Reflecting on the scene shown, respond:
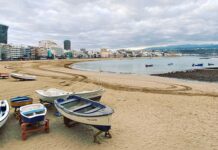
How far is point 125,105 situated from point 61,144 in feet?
20.0

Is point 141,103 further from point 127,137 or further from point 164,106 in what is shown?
point 127,137

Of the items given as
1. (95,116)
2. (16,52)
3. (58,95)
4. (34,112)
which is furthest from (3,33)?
(95,116)

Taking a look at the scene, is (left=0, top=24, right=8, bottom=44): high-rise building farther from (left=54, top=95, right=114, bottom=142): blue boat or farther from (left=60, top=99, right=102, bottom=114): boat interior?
(left=54, top=95, right=114, bottom=142): blue boat

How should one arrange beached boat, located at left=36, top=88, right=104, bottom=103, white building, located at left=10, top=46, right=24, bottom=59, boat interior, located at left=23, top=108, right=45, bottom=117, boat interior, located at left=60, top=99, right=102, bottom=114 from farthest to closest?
1. white building, located at left=10, top=46, right=24, bottom=59
2. beached boat, located at left=36, top=88, right=104, bottom=103
3. boat interior, located at left=60, top=99, right=102, bottom=114
4. boat interior, located at left=23, top=108, right=45, bottom=117

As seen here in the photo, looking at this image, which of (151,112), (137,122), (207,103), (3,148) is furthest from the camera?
(207,103)

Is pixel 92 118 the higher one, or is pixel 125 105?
pixel 92 118

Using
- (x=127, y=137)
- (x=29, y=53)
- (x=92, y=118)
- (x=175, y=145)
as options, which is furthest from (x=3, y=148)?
(x=29, y=53)

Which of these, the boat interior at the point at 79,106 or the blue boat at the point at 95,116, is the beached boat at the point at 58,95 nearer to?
A: the boat interior at the point at 79,106

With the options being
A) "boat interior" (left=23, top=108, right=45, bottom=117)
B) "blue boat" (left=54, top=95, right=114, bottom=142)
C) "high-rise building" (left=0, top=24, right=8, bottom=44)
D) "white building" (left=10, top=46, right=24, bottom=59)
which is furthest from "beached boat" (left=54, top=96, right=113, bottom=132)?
"high-rise building" (left=0, top=24, right=8, bottom=44)

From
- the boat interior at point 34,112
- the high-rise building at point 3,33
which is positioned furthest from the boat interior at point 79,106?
the high-rise building at point 3,33

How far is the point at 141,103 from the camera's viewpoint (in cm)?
1318

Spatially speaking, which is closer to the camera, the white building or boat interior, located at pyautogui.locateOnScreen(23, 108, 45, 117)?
boat interior, located at pyautogui.locateOnScreen(23, 108, 45, 117)

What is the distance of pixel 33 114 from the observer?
26.9ft

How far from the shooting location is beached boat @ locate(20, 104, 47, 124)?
25.5ft
